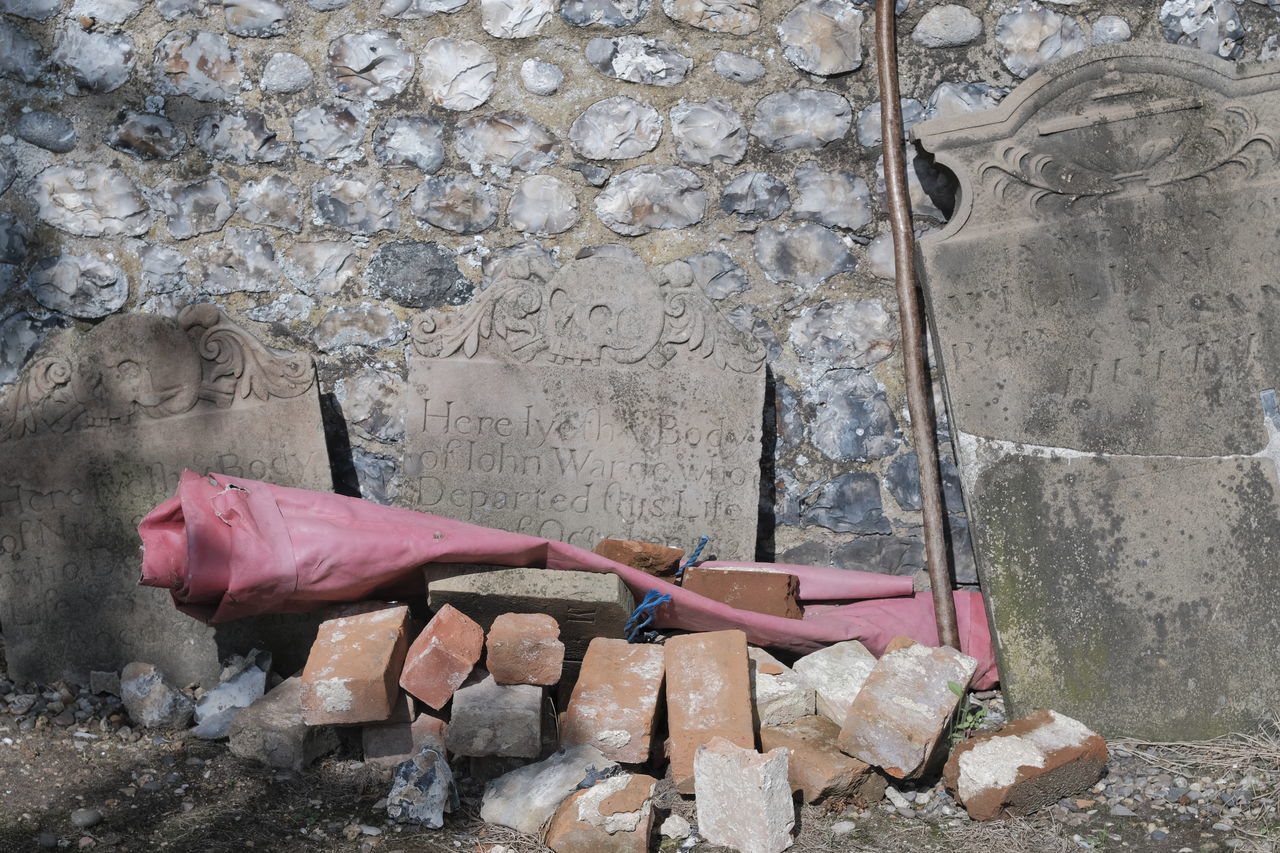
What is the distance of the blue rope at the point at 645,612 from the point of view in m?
3.33

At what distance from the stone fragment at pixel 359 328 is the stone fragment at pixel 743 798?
79.0 inches

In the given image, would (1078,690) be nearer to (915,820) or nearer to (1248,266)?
(915,820)

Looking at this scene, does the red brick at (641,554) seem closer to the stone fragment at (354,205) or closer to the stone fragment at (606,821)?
the stone fragment at (606,821)

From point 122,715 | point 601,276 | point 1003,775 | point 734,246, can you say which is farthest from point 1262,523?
point 122,715

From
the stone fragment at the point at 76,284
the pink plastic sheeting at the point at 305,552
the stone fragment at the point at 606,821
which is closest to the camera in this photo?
the stone fragment at the point at 606,821

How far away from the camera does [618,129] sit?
4.02m

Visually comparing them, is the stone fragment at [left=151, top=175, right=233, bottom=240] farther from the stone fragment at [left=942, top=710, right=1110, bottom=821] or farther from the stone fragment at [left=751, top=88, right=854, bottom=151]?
the stone fragment at [left=942, top=710, right=1110, bottom=821]

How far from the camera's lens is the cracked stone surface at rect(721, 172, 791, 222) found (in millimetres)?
4012

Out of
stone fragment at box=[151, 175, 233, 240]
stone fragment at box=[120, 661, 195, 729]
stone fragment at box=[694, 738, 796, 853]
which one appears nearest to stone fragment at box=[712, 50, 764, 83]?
stone fragment at box=[151, 175, 233, 240]

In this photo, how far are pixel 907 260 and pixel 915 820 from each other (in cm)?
180

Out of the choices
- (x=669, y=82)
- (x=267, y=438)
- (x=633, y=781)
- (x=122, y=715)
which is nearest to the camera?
(x=633, y=781)

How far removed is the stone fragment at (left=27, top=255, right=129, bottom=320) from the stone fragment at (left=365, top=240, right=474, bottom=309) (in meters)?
0.89

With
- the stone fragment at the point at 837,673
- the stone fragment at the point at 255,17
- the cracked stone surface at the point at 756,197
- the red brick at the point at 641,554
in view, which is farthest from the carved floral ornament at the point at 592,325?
the stone fragment at the point at 255,17

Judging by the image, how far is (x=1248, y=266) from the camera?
3412mm
